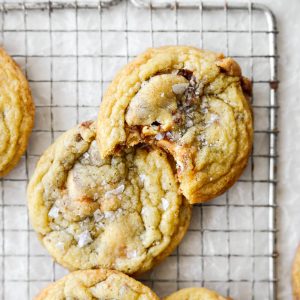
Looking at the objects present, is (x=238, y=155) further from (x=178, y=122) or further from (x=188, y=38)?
(x=188, y=38)

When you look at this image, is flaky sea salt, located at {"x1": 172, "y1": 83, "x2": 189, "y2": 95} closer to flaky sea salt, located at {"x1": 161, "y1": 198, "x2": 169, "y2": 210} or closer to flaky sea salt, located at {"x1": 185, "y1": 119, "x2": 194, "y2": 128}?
flaky sea salt, located at {"x1": 185, "y1": 119, "x2": 194, "y2": 128}

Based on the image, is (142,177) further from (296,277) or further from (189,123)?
(296,277)

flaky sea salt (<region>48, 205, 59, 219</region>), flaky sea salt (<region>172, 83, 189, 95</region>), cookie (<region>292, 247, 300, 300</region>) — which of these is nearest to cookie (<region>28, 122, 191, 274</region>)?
flaky sea salt (<region>48, 205, 59, 219</region>)

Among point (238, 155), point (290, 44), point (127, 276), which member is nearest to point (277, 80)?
point (290, 44)

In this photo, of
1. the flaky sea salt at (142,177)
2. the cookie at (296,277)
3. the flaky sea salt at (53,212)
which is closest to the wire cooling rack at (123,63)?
the cookie at (296,277)

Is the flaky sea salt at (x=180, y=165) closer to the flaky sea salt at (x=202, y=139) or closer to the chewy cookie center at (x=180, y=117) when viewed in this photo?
the chewy cookie center at (x=180, y=117)

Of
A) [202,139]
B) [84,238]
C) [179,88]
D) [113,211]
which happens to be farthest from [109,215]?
[179,88]
